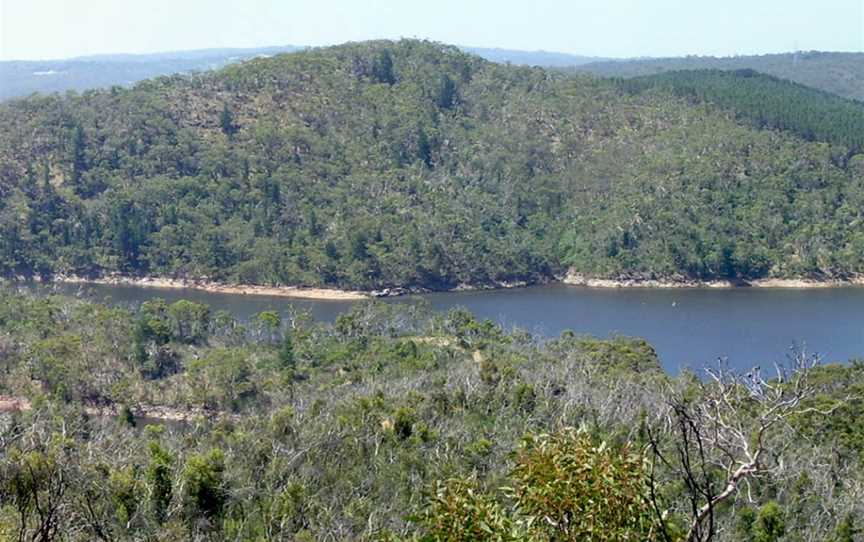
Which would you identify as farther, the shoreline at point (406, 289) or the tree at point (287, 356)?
the shoreline at point (406, 289)

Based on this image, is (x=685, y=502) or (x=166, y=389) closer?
(x=685, y=502)

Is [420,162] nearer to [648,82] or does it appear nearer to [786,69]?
[648,82]

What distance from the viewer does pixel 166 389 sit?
35562 mm

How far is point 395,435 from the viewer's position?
2069 cm

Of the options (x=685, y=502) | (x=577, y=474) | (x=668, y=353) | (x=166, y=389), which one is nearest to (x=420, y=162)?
(x=668, y=353)

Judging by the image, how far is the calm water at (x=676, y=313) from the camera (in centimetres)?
4266

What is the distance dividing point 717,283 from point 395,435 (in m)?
42.6

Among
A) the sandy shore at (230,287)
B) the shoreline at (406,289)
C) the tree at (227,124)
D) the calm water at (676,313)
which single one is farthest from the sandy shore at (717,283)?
the tree at (227,124)

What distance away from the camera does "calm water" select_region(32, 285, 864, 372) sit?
42.7 m

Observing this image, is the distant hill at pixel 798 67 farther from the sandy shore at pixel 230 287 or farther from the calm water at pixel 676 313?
the sandy shore at pixel 230 287

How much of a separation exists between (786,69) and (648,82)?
7259 cm

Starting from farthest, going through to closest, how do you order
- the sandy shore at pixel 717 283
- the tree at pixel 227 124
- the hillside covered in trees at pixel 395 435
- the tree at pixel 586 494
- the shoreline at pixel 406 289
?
the tree at pixel 227 124, the sandy shore at pixel 717 283, the shoreline at pixel 406 289, the hillside covered in trees at pixel 395 435, the tree at pixel 586 494

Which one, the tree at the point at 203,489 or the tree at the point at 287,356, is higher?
the tree at the point at 203,489

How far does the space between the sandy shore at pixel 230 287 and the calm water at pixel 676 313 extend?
941mm
